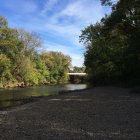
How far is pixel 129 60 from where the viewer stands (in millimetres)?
47656

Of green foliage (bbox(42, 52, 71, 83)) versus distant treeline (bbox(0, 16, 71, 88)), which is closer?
distant treeline (bbox(0, 16, 71, 88))

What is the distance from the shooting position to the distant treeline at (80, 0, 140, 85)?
40.7 m

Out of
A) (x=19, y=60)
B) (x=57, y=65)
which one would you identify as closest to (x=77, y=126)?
(x=19, y=60)

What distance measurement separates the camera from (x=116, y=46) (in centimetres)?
5422

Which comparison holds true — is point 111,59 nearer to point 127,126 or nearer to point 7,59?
point 7,59

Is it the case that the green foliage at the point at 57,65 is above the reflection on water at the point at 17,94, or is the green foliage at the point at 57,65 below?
above

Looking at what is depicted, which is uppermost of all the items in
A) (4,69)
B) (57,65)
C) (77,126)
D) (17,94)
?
(57,65)

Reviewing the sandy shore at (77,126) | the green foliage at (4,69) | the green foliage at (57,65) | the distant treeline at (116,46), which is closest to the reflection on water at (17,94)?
the distant treeline at (116,46)

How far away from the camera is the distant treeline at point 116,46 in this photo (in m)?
40.7

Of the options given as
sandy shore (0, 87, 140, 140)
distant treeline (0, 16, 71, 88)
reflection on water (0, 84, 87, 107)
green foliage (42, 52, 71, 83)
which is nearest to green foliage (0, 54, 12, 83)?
distant treeline (0, 16, 71, 88)

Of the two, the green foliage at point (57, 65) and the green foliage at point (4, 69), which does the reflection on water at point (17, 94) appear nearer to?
the green foliage at point (4, 69)

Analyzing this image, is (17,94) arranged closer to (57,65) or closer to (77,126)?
(77,126)

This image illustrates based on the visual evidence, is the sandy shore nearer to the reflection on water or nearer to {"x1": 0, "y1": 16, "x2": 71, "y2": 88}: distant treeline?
the reflection on water

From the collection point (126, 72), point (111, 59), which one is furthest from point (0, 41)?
point (126, 72)
